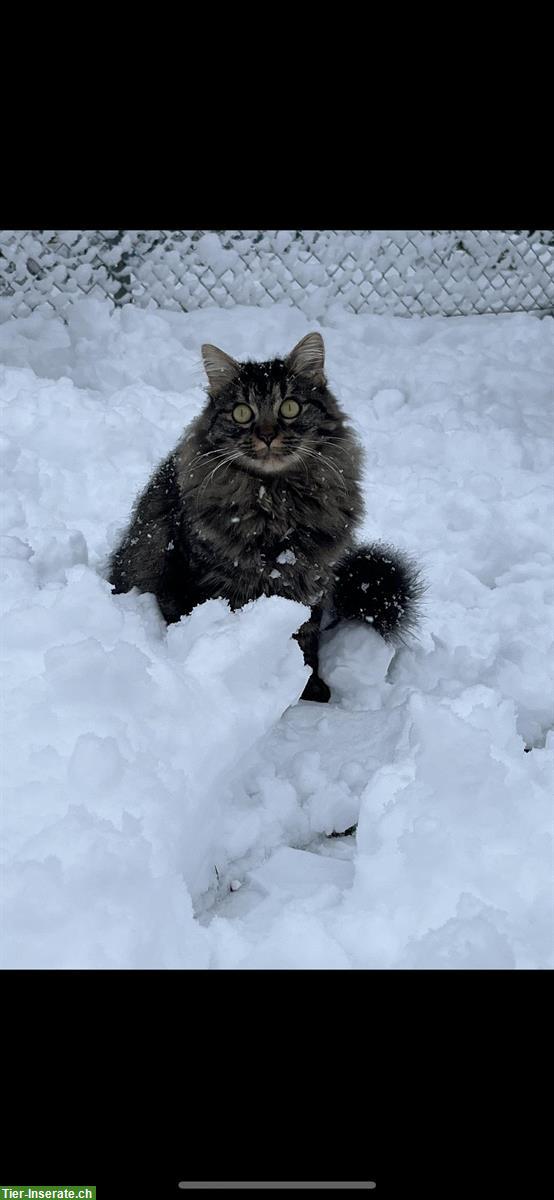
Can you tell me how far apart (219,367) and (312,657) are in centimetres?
86

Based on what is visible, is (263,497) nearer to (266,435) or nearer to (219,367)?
(266,435)

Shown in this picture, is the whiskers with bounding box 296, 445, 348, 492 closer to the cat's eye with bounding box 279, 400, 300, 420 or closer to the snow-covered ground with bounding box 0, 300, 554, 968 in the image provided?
the cat's eye with bounding box 279, 400, 300, 420

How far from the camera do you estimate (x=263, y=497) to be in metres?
2.51

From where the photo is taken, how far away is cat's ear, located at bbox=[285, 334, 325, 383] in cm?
Result: 251

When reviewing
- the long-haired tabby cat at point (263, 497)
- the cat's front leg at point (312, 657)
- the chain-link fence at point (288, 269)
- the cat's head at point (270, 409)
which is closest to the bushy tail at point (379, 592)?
the long-haired tabby cat at point (263, 497)

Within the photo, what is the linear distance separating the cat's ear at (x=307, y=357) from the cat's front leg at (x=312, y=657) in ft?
2.15

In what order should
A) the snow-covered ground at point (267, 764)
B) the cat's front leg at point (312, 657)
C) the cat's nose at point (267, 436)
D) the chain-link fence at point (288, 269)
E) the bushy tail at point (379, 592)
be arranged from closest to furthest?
the snow-covered ground at point (267, 764) < the cat's nose at point (267, 436) < the cat's front leg at point (312, 657) < the bushy tail at point (379, 592) < the chain-link fence at point (288, 269)

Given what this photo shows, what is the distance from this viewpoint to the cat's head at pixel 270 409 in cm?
245

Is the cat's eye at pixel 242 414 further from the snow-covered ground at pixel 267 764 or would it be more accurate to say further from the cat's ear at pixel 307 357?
the snow-covered ground at pixel 267 764

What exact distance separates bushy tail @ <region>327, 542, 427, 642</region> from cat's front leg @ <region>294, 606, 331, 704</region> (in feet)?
0.47

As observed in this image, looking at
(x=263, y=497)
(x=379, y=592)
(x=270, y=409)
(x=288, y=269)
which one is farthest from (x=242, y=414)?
(x=288, y=269)

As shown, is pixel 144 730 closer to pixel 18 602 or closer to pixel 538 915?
pixel 18 602

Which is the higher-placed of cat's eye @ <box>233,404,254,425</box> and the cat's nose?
cat's eye @ <box>233,404,254,425</box>

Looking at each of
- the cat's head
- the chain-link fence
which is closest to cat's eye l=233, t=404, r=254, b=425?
the cat's head
